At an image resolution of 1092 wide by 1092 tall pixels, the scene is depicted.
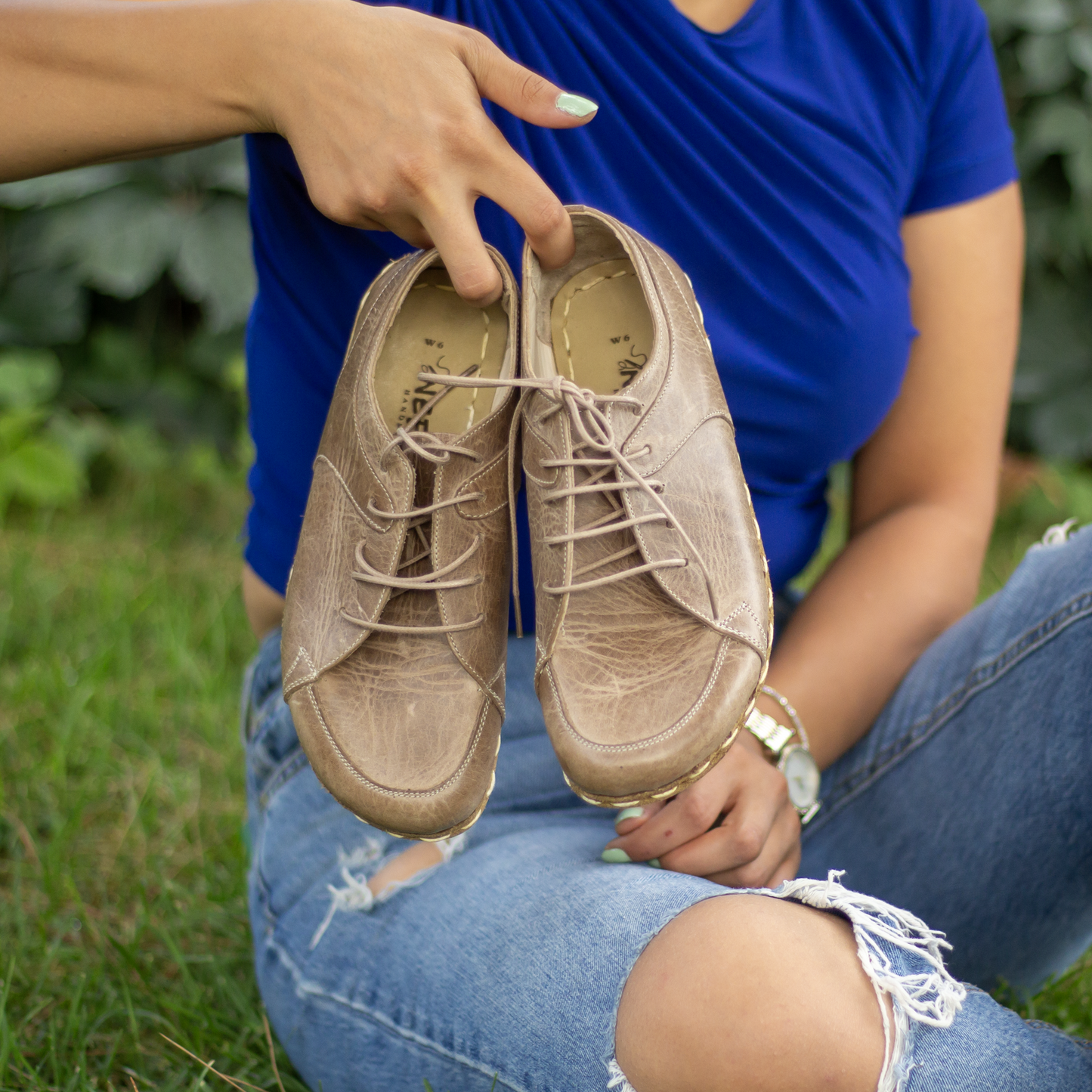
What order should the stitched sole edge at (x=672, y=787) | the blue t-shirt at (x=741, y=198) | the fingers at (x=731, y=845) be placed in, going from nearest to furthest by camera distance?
the stitched sole edge at (x=672, y=787) → the fingers at (x=731, y=845) → the blue t-shirt at (x=741, y=198)

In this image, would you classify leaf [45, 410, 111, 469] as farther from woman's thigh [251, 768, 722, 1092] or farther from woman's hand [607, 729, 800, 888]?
woman's hand [607, 729, 800, 888]

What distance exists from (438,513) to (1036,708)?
67cm

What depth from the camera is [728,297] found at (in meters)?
1.23

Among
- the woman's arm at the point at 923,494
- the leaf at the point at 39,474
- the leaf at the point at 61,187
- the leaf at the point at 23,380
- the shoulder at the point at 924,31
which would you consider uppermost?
the shoulder at the point at 924,31

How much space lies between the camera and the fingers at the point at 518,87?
0.90 m

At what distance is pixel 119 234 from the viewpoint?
113 inches

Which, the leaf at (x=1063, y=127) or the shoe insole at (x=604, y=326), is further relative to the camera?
the leaf at (x=1063, y=127)

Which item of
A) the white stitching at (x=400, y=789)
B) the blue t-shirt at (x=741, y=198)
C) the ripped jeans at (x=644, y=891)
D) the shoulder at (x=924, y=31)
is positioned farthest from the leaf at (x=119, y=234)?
the white stitching at (x=400, y=789)

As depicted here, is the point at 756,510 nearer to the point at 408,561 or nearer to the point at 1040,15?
the point at 408,561

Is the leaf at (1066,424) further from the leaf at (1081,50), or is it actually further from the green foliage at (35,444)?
the green foliage at (35,444)

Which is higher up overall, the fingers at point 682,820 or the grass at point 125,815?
the fingers at point 682,820

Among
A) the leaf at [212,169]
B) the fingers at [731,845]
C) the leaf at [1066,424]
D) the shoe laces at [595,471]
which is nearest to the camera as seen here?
the shoe laces at [595,471]

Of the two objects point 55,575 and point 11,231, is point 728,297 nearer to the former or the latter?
point 55,575

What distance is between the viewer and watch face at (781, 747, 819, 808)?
1.21 meters
